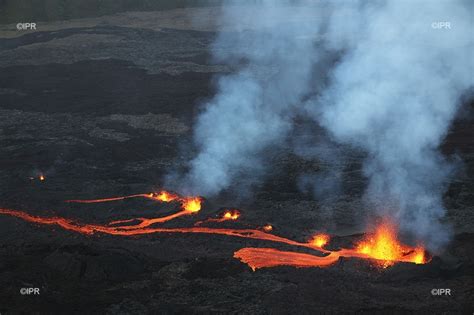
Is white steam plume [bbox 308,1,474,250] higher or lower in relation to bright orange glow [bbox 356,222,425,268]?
higher

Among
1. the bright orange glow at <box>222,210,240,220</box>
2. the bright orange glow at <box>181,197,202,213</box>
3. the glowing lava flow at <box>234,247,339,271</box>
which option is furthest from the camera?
the bright orange glow at <box>181,197,202,213</box>

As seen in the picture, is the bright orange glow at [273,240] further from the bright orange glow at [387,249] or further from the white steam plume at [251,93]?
the white steam plume at [251,93]

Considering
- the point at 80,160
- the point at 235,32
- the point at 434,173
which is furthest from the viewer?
the point at 235,32

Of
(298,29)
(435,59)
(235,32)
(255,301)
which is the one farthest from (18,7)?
(255,301)

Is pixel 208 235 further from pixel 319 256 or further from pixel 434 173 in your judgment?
pixel 434 173

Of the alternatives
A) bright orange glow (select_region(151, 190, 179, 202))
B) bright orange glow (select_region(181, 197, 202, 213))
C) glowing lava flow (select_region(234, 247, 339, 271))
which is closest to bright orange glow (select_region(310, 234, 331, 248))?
glowing lava flow (select_region(234, 247, 339, 271))

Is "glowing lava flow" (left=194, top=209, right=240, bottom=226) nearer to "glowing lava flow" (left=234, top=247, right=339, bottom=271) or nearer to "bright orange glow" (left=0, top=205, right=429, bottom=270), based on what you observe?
"bright orange glow" (left=0, top=205, right=429, bottom=270)
